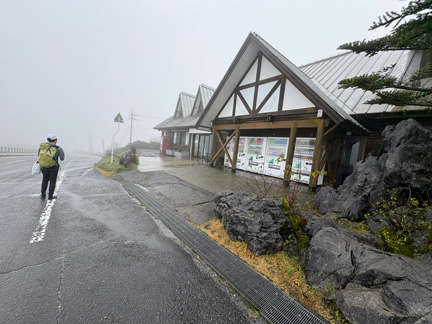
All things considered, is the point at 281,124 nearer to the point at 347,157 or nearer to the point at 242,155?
the point at 347,157

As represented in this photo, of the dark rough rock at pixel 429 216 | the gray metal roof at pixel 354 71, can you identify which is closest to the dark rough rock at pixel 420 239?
the dark rough rock at pixel 429 216

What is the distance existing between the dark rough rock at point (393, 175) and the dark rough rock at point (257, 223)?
1647 millimetres

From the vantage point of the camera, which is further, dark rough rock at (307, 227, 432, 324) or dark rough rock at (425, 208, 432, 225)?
dark rough rock at (425, 208, 432, 225)

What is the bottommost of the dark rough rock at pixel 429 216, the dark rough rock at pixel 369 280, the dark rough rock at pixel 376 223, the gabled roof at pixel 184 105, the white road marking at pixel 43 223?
the white road marking at pixel 43 223

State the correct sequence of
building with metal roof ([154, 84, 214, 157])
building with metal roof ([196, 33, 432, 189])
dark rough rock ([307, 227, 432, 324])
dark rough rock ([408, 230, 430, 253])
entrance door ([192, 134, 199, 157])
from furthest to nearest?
entrance door ([192, 134, 199, 157]) < building with metal roof ([154, 84, 214, 157]) < building with metal roof ([196, 33, 432, 189]) < dark rough rock ([408, 230, 430, 253]) < dark rough rock ([307, 227, 432, 324])

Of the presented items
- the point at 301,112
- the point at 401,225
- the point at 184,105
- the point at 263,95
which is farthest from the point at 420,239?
the point at 184,105

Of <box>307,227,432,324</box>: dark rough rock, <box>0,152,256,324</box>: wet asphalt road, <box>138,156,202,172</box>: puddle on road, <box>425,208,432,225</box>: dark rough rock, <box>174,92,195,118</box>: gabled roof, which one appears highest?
<box>174,92,195,118</box>: gabled roof

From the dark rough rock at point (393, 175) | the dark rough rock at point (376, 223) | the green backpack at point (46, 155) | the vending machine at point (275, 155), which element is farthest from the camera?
the vending machine at point (275, 155)

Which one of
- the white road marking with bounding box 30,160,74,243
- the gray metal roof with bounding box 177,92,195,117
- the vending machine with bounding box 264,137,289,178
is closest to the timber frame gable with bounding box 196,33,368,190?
the vending machine with bounding box 264,137,289,178

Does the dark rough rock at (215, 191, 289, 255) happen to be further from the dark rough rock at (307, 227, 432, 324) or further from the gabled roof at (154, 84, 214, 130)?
the gabled roof at (154, 84, 214, 130)

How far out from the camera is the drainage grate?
1.87 meters

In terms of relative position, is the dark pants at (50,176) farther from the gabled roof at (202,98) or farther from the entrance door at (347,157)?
the gabled roof at (202,98)

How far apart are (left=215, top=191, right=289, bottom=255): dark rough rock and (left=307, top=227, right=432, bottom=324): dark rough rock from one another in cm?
60

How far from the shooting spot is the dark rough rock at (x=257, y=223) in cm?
288
